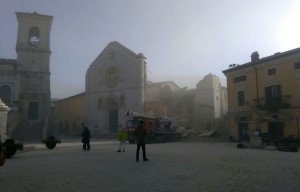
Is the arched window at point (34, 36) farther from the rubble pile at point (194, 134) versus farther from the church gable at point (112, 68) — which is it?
the rubble pile at point (194, 134)

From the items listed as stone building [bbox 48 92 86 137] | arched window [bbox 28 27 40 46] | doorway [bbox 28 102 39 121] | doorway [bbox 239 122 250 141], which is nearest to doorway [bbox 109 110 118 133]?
stone building [bbox 48 92 86 137]

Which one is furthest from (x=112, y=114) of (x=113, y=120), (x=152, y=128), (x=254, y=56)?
(x=254, y=56)

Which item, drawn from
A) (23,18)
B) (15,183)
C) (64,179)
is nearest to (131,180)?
(64,179)

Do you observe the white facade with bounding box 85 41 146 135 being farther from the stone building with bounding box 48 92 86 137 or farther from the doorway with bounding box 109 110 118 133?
the stone building with bounding box 48 92 86 137

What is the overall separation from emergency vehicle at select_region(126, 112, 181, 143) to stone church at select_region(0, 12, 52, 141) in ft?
44.1

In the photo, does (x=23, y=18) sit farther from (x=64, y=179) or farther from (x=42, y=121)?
(x=64, y=179)

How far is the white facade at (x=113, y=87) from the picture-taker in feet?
143

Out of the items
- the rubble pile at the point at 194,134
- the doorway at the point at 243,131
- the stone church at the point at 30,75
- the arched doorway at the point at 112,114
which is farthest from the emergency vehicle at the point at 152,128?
the stone church at the point at 30,75

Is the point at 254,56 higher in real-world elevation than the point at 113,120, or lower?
higher

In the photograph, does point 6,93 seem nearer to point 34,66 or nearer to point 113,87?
point 34,66

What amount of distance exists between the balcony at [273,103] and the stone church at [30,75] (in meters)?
26.4

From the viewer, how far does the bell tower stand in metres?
40.7

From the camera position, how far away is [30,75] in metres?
41.5

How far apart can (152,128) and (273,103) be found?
12796mm
